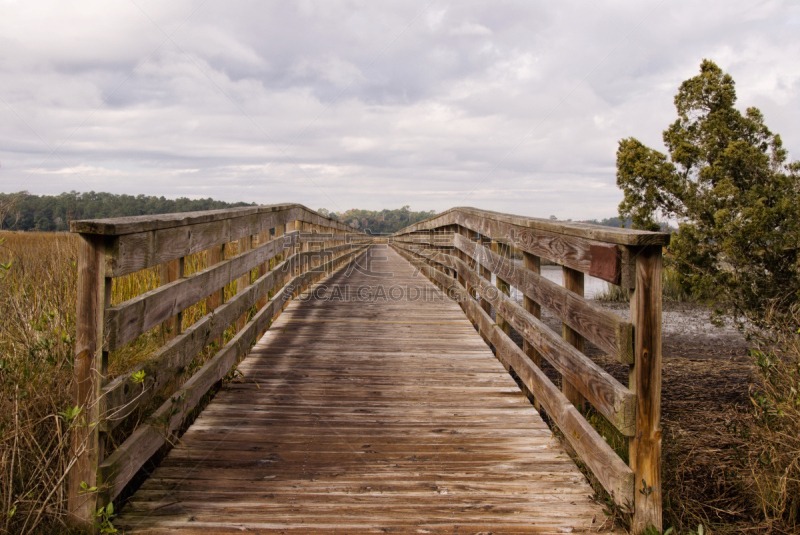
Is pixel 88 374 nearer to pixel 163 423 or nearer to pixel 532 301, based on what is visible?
pixel 163 423

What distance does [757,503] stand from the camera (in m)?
2.17

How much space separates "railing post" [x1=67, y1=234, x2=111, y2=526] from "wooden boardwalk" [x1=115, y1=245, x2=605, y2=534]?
0.68ft

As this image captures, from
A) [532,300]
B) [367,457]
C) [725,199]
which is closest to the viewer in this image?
[367,457]

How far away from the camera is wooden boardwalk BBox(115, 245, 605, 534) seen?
6.82 ft

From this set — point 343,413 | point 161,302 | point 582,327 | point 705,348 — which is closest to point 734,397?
point 705,348

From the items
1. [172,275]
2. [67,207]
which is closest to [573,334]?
[172,275]

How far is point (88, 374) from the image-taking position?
192cm

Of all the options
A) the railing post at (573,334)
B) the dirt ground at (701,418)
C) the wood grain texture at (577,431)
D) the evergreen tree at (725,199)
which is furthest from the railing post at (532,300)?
the evergreen tree at (725,199)

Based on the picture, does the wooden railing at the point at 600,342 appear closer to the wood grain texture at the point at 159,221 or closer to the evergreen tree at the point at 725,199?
the wood grain texture at the point at 159,221

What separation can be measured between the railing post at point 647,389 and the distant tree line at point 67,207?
215cm

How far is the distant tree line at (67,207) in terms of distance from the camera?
3878 mm

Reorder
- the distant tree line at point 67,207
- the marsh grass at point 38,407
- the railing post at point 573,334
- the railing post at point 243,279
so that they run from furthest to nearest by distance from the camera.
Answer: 1. the railing post at point 243,279
2. the distant tree line at point 67,207
3. the railing post at point 573,334
4. the marsh grass at point 38,407

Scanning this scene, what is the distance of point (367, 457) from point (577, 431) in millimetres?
1047

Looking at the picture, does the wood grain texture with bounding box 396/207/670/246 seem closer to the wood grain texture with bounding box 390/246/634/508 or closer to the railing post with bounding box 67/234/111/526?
the wood grain texture with bounding box 390/246/634/508
